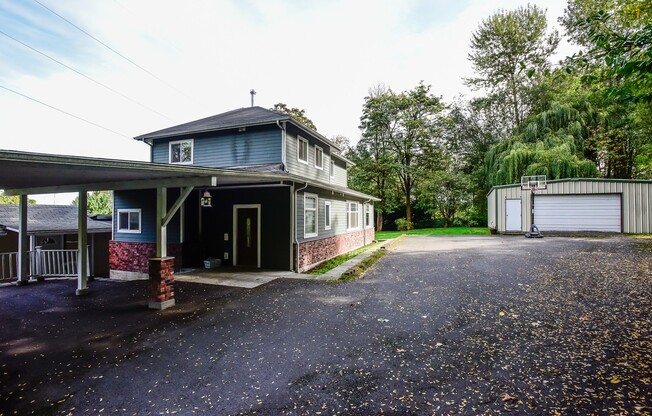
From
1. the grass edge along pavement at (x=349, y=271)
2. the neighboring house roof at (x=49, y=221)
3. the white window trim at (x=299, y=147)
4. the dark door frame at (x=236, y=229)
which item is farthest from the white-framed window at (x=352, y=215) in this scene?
the neighboring house roof at (x=49, y=221)

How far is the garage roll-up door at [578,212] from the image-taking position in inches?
628

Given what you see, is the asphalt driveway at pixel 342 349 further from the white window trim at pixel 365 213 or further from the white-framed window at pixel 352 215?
the white window trim at pixel 365 213

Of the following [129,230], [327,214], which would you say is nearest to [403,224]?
[327,214]

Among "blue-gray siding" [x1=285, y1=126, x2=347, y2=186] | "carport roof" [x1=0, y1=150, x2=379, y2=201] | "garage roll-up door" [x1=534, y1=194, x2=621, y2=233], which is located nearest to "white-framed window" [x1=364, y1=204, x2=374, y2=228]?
"blue-gray siding" [x1=285, y1=126, x2=347, y2=186]

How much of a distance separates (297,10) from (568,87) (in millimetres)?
22366

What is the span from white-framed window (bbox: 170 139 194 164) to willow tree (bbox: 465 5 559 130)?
25.0m

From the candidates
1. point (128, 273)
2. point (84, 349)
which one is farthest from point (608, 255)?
point (128, 273)

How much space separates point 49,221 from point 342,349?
16.2 metres

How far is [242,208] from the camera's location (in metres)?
9.69

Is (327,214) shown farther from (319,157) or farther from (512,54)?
(512,54)

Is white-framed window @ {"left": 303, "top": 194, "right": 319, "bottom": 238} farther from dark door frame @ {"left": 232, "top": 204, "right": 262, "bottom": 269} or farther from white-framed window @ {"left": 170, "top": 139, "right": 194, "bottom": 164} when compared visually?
white-framed window @ {"left": 170, "top": 139, "right": 194, "bottom": 164}

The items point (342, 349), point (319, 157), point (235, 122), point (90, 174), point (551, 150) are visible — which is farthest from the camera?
point (551, 150)

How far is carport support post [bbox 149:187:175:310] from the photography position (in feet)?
19.2

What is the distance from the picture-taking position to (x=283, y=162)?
410 inches
